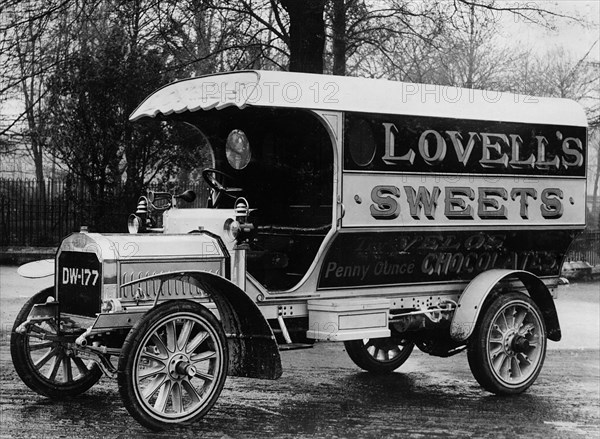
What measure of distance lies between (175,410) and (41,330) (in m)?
1.37

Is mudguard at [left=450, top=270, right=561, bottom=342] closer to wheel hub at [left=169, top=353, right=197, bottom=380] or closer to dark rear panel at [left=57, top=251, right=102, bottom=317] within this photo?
wheel hub at [left=169, top=353, right=197, bottom=380]

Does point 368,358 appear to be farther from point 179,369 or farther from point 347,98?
point 179,369

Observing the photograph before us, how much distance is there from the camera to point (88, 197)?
1906cm

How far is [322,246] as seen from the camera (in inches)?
299

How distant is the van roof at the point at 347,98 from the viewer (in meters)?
7.25

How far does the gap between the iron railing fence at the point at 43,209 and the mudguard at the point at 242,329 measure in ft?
39.9

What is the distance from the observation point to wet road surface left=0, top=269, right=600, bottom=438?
6.82m

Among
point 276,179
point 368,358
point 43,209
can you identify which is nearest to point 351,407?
point 368,358

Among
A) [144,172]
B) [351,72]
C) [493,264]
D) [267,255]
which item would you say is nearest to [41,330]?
[267,255]

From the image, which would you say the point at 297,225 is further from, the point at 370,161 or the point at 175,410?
the point at 175,410

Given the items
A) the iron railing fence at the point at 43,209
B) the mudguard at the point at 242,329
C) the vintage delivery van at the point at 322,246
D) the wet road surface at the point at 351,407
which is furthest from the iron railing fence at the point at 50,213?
the mudguard at the point at 242,329

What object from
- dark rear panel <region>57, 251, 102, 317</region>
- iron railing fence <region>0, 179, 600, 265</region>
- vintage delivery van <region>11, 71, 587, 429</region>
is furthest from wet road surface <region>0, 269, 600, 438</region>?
iron railing fence <region>0, 179, 600, 265</region>

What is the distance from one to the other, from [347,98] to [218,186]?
159 cm

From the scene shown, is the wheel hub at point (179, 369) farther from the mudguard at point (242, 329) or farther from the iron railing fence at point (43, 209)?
the iron railing fence at point (43, 209)
